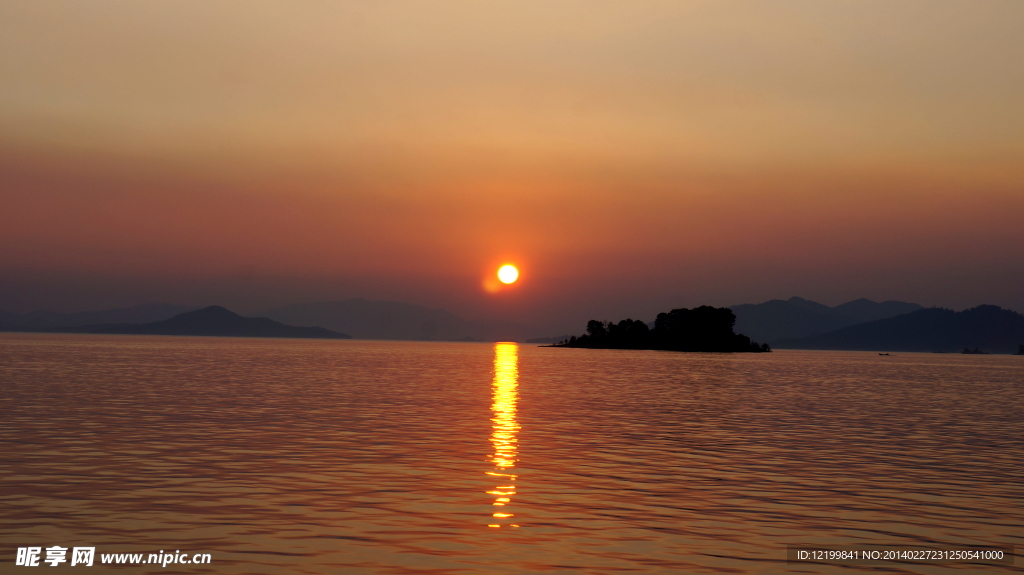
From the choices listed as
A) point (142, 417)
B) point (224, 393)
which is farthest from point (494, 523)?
point (224, 393)

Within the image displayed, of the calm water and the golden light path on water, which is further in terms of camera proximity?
the golden light path on water

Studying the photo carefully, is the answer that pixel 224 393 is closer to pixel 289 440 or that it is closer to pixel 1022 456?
pixel 289 440

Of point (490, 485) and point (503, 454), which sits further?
point (503, 454)

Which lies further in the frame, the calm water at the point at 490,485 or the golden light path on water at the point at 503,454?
the golden light path on water at the point at 503,454

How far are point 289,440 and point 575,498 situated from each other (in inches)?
694

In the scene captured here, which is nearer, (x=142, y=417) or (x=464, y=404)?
(x=142, y=417)

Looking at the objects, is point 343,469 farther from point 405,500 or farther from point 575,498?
point 575,498

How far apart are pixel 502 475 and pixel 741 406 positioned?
40137mm

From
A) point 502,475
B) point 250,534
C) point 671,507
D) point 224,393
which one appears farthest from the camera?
point 224,393

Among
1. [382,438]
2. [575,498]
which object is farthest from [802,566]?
[382,438]

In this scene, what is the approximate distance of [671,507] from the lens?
25.0 m

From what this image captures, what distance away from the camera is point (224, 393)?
69500 mm

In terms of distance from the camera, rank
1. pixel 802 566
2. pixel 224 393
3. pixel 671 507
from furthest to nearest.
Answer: pixel 224 393, pixel 671 507, pixel 802 566

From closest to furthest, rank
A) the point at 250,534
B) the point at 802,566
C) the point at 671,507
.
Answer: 1. the point at 802,566
2. the point at 250,534
3. the point at 671,507
